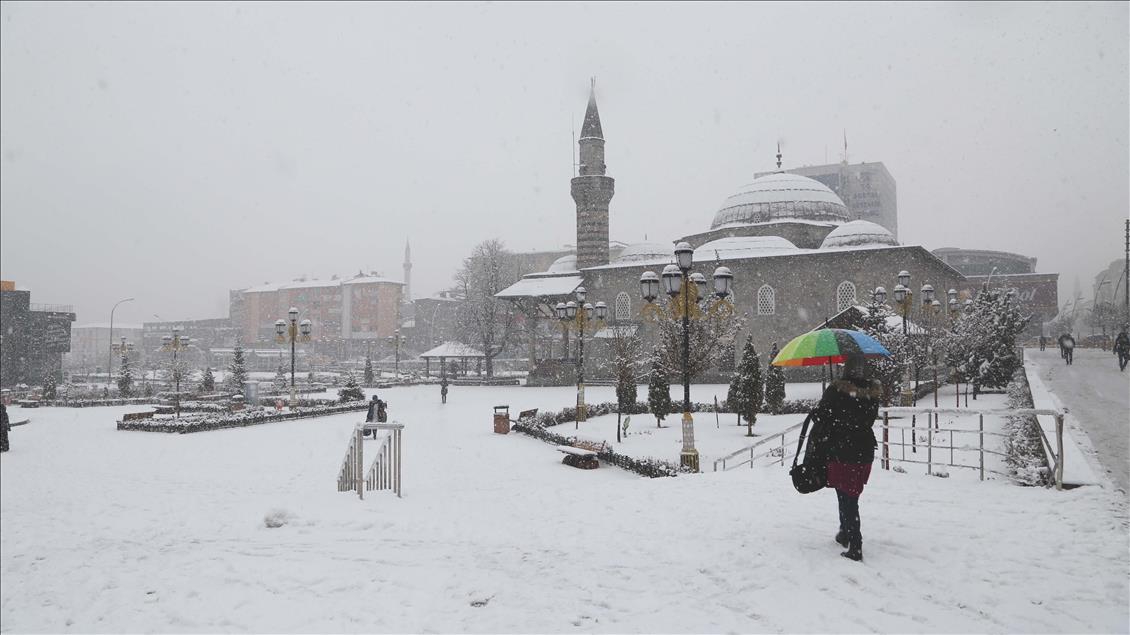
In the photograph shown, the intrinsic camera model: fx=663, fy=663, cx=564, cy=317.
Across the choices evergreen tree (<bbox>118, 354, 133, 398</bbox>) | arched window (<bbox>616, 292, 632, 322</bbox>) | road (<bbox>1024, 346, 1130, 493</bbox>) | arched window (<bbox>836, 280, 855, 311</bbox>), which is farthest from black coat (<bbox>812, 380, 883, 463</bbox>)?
evergreen tree (<bbox>118, 354, 133, 398</bbox>)

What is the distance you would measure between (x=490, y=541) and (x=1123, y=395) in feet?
50.4

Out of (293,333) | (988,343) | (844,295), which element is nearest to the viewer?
(988,343)

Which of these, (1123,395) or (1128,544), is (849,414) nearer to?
(1128,544)

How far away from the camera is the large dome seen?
40.0 m

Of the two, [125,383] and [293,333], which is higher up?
[293,333]

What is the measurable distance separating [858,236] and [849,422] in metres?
31.9

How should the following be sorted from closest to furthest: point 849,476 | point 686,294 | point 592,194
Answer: point 849,476 < point 686,294 < point 592,194

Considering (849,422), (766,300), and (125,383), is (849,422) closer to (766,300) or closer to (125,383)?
(766,300)

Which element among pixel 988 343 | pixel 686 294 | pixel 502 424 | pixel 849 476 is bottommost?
pixel 502 424

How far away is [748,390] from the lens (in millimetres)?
16875

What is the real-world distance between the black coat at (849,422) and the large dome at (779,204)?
36.4 meters

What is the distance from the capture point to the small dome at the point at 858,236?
3341 centimetres

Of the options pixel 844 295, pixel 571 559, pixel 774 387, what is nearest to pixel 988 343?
pixel 774 387

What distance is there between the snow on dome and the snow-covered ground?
2670 cm
